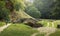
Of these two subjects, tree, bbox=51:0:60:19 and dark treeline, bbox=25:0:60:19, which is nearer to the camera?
tree, bbox=51:0:60:19

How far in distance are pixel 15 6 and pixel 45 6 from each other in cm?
2130

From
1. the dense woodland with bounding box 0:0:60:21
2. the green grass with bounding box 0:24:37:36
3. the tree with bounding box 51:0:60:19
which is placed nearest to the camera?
the green grass with bounding box 0:24:37:36

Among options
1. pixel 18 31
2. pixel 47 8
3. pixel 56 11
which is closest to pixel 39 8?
pixel 47 8

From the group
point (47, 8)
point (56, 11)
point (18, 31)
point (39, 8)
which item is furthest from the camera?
point (39, 8)

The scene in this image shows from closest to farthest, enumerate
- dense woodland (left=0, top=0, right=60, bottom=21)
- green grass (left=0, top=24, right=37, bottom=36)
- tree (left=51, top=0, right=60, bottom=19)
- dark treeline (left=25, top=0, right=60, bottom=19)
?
green grass (left=0, top=24, right=37, bottom=36) → dense woodland (left=0, top=0, right=60, bottom=21) → tree (left=51, top=0, right=60, bottom=19) → dark treeline (left=25, top=0, right=60, bottom=19)

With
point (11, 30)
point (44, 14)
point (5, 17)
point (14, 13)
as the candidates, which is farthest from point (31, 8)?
point (11, 30)

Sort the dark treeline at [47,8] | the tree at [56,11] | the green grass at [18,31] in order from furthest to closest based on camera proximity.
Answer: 1. the dark treeline at [47,8]
2. the tree at [56,11]
3. the green grass at [18,31]

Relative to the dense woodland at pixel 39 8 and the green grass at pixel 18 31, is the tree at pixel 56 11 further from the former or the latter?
the green grass at pixel 18 31

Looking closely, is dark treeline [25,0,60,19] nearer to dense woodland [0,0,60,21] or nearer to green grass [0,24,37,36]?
dense woodland [0,0,60,21]

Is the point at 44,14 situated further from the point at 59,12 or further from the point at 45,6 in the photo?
the point at 59,12

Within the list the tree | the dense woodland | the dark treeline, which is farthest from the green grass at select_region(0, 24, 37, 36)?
the dark treeline

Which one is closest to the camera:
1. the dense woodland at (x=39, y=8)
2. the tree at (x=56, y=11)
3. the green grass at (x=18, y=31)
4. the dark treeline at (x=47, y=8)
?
the green grass at (x=18, y=31)

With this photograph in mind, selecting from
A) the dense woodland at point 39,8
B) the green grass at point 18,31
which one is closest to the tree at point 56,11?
the dense woodland at point 39,8

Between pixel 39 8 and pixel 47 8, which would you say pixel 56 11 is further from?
pixel 39 8
